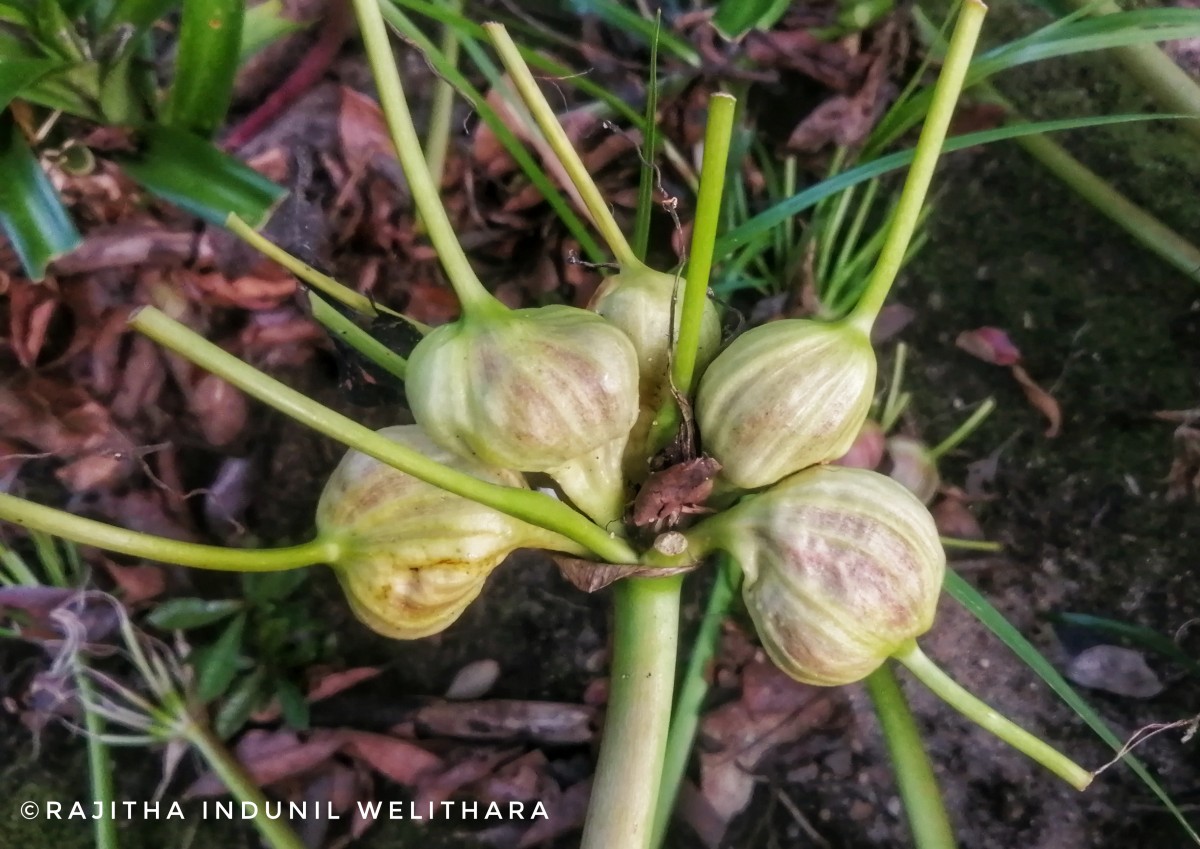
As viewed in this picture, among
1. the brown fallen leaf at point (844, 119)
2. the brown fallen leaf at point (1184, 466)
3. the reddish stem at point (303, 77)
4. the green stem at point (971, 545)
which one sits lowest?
the green stem at point (971, 545)

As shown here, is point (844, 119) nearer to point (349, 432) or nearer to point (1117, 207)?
point (1117, 207)

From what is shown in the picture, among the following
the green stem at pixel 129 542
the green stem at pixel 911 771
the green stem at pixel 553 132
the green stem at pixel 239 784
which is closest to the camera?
the green stem at pixel 129 542

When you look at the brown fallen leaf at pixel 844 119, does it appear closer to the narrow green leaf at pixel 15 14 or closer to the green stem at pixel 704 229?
the green stem at pixel 704 229

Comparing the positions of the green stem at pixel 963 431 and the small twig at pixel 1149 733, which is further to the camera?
the green stem at pixel 963 431

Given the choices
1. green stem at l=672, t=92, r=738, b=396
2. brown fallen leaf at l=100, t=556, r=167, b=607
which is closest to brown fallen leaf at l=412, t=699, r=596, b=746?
brown fallen leaf at l=100, t=556, r=167, b=607

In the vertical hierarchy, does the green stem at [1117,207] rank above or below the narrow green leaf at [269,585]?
above

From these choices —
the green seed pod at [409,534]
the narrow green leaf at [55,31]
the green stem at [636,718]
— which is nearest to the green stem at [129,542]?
the green seed pod at [409,534]

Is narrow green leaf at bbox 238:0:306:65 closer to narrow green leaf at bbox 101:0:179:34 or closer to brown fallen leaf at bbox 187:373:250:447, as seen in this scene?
narrow green leaf at bbox 101:0:179:34
